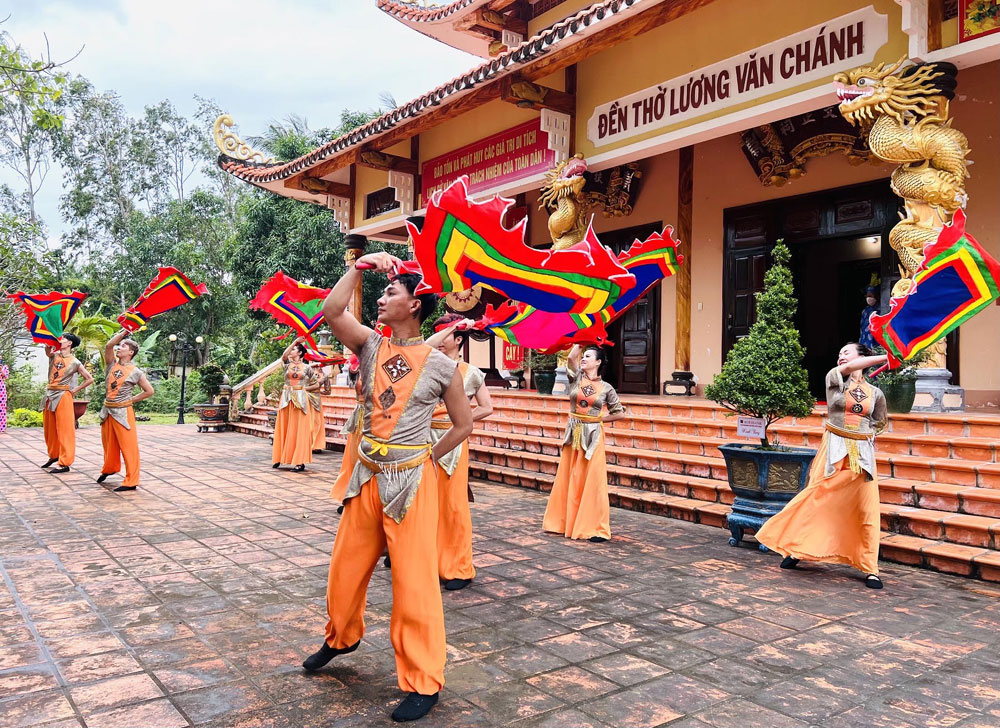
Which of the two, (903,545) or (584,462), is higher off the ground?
(584,462)

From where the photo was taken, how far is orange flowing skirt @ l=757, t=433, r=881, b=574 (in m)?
5.05

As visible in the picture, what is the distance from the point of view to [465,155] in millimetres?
12992

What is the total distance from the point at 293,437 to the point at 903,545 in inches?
315

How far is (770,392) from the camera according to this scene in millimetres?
5879

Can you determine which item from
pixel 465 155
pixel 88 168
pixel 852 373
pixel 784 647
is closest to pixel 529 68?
pixel 465 155

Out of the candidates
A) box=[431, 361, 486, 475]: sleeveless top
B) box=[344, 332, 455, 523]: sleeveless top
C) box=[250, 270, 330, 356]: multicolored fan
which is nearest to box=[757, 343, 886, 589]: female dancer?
box=[431, 361, 486, 475]: sleeveless top

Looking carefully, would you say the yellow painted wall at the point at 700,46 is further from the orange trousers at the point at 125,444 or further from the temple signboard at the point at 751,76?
the orange trousers at the point at 125,444

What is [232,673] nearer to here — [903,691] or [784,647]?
[784,647]

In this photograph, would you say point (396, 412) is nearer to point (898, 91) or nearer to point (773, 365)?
point (773, 365)

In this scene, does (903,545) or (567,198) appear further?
(567,198)

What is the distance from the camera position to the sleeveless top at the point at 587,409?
645 centimetres

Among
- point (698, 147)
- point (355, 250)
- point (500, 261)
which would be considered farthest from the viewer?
point (355, 250)

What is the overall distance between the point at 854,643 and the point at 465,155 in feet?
35.4

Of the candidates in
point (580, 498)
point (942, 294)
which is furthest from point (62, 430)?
point (942, 294)
